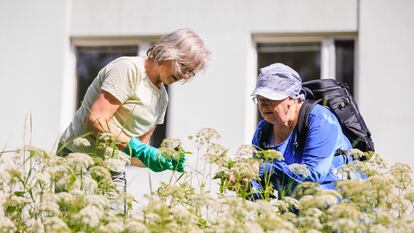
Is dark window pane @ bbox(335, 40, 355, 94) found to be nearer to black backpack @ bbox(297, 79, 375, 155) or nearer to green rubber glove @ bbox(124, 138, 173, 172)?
black backpack @ bbox(297, 79, 375, 155)

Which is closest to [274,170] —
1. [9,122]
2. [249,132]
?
[249,132]

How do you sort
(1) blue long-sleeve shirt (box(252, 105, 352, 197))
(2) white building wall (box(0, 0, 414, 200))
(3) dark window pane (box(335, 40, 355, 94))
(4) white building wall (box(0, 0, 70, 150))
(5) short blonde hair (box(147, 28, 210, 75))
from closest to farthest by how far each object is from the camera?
(1) blue long-sleeve shirt (box(252, 105, 352, 197))
(5) short blonde hair (box(147, 28, 210, 75))
(2) white building wall (box(0, 0, 414, 200))
(3) dark window pane (box(335, 40, 355, 94))
(4) white building wall (box(0, 0, 70, 150))

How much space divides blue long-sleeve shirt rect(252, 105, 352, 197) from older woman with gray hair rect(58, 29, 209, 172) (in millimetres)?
472

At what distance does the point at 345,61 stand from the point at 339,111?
176 inches

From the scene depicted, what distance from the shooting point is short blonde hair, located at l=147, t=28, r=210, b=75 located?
4742 millimetres

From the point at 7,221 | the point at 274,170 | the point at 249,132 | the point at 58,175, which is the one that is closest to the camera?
the point at 7,221

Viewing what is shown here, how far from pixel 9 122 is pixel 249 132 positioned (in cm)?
250

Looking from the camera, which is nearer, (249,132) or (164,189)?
(164,189)

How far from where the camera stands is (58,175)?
3758 millimetres

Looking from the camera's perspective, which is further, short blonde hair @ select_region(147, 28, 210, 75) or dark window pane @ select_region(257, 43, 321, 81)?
dark window pane @ select_region(257, 43, 321, 81)

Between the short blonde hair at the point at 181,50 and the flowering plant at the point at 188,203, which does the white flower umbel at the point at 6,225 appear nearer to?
the flowering plant at the point at 188,203

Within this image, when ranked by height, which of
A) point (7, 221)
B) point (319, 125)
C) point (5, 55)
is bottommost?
point (7, 221)

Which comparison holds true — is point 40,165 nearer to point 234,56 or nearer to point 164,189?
point 164,189

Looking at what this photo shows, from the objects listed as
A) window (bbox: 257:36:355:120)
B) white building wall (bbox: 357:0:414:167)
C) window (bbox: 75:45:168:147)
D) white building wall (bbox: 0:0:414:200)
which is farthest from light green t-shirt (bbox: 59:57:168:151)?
window (bbox: 75:45:168:147)
